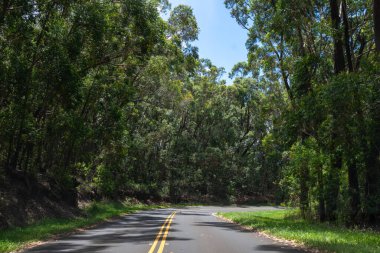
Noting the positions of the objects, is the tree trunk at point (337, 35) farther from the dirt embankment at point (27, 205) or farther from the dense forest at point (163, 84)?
the dirt embankment at point (27, 205)

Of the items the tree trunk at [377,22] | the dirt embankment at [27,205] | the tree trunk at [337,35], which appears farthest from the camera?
the tree trunk at [337,35]

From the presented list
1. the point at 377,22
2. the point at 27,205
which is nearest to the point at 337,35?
the point at 377,22

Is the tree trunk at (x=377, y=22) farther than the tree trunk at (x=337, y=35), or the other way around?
the tree trunk at (x=337, y=35)

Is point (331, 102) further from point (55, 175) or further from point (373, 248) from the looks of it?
point (55, 175)

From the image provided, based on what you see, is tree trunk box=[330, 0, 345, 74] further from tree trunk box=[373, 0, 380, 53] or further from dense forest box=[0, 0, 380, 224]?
tree trunk box=[373, 0, 380, 53]

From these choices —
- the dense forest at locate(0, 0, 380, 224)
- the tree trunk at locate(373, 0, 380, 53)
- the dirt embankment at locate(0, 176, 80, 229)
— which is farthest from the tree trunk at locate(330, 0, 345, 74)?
the dirt embankment at locate(0, 176, 80, 229)

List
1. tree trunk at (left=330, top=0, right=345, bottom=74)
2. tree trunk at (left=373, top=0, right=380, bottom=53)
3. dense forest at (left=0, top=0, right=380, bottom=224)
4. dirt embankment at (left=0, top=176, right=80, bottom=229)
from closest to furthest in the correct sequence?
tree trunk at (left=373, top=0, right=380, bottom=53) → dense forest at (left=0, top=0, right=380, bottom=224) → dirt embankment at (left=0, top=176, right=80, bottom=229) → tree trunk at (left=330, top=0, right=345, bottom=74)

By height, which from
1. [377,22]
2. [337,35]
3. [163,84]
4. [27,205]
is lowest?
[27,205]

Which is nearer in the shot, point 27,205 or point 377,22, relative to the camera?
point 377,22

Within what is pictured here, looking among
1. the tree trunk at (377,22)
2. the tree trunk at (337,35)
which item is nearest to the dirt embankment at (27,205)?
the tree trunk at (377,22)

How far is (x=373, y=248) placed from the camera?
444 inches

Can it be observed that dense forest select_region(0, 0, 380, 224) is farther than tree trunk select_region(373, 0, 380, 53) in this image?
Yes

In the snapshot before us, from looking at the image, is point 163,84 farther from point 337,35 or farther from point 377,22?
point 377,22

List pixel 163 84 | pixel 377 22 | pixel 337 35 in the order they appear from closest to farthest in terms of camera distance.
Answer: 1. pixel 377 22
2. pixel 337 35
3. pixel 163 84
